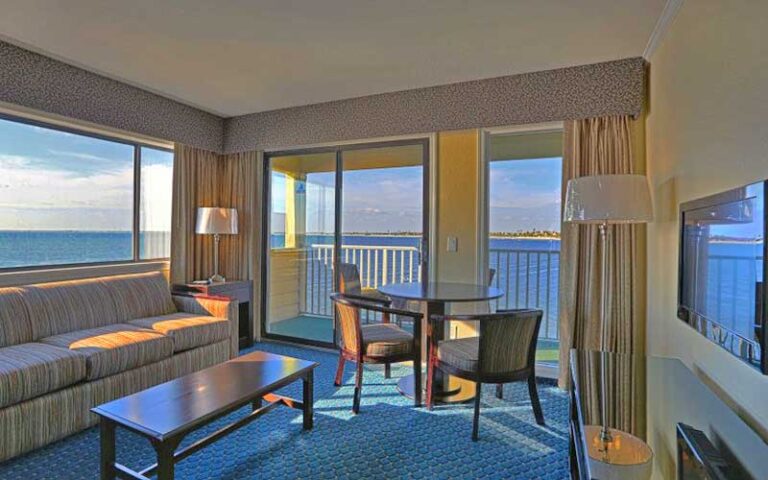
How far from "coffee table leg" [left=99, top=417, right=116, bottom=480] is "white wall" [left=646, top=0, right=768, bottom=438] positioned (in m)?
2.48

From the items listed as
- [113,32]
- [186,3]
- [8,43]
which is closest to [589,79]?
[186,3]

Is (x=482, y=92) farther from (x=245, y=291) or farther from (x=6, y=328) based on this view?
(x=6, y=328)

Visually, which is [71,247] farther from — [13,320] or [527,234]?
[527,234]

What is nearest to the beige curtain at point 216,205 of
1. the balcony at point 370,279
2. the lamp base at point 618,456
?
the balcony at point 370,279

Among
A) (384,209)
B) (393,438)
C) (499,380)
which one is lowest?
(393,438)

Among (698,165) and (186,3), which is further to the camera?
(186,3)

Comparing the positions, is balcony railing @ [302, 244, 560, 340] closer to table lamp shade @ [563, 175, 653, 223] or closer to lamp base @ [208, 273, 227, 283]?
lamp base @ [208, 273, 227, 283]

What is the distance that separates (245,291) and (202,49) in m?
2.44

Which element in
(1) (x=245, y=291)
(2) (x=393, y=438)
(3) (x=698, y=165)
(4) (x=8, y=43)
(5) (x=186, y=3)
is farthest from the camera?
(1) (x=245, y=291)

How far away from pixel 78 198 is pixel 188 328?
1.58m

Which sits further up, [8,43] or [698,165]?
[8,43]

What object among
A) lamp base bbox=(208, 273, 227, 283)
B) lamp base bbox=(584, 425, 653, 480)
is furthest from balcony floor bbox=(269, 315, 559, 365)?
lamp base bbox=(584, 425, 653, 480)

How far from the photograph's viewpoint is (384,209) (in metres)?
4.23

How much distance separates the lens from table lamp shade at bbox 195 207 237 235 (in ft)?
14.0
